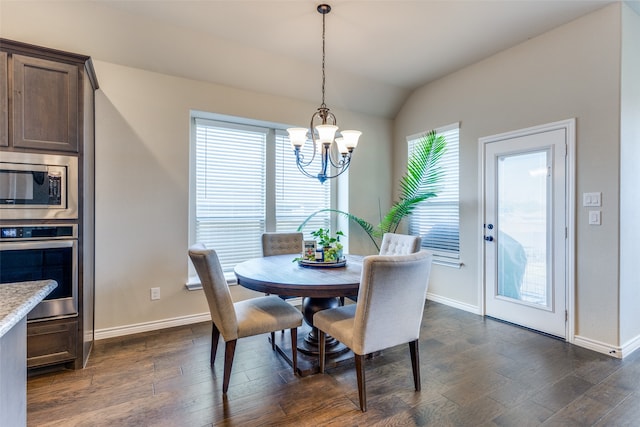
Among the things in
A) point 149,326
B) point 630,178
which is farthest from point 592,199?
point 149,326

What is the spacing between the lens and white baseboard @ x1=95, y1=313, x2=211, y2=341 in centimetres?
292

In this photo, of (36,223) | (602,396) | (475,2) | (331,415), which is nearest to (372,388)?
(331,415)

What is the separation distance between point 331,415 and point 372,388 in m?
0.39

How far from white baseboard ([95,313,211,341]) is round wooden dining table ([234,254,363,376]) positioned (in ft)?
3.42

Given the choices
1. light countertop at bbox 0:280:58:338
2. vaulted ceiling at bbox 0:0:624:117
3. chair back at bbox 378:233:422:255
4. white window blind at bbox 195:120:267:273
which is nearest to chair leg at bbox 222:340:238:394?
light countertop at bbox 0:280:58:338

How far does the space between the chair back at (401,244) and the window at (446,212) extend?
123 centimetres

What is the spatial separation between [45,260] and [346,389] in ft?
7.49

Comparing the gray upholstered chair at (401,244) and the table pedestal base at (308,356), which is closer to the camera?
the table pedestal base at (308,356)

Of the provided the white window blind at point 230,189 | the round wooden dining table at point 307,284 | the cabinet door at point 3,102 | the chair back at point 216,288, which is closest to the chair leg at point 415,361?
the round wooden dining table at point 307,284

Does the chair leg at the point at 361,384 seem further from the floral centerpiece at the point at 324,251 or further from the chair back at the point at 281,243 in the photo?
the chair back at the point at 281,243

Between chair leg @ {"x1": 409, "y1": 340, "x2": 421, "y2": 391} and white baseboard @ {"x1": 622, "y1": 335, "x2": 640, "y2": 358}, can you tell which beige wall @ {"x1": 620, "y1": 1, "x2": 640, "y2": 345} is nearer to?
white baseboard @ {"x1": 622, "y1": 335, "x2": 640, "y2": 358}

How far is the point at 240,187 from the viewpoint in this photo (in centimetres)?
381

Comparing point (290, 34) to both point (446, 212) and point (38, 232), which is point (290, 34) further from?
point (446, 212)

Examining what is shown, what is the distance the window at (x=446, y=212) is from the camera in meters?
3.88
